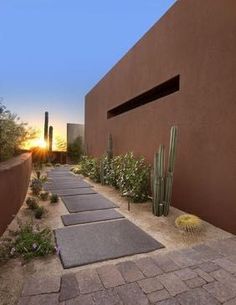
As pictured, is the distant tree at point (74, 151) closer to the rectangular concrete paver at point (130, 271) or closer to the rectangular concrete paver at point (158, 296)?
the rectangular concrete paver at point (130, 271)

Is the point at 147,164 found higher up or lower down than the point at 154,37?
lower down

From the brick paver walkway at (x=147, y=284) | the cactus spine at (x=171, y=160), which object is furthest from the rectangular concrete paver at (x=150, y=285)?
the cactus spine at (x=171, y=160)

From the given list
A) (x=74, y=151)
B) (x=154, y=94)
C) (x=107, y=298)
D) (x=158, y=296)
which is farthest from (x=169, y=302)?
(x=74, y=151)

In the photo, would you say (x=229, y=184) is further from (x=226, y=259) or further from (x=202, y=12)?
(x=202, y=12)

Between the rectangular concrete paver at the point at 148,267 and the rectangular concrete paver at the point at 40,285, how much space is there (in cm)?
83

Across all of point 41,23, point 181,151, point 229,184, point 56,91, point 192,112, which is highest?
point 41,23

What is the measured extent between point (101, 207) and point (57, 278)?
262 cm

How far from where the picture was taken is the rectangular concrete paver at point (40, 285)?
207 cm

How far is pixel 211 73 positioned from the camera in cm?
381

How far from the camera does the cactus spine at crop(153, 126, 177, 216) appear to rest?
13.3 ft

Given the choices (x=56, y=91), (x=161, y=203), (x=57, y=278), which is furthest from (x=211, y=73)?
(x=56, y=91)

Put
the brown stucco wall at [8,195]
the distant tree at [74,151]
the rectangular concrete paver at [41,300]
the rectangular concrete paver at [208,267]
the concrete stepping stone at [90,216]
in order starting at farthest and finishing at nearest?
the distant tree at [74,151] → the concrete stepping stone at [90,216] → the brown stucco wall at [8,195] → the rectangular concrete paver at [208,267] → the rectangular concrete paver at [41,300]

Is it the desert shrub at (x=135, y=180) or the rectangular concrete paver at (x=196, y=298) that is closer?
the rectangular concrete paver at (x=196, y=298)

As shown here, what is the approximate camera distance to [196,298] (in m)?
1.98
